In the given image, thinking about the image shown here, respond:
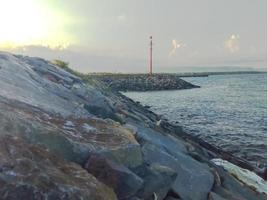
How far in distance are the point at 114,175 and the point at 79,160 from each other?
63cm

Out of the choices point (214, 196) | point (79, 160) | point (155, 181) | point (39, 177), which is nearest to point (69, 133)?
point (79, 160)

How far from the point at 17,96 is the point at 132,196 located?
3.48 meters

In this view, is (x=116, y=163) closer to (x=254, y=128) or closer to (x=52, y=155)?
(x=52, y=155)

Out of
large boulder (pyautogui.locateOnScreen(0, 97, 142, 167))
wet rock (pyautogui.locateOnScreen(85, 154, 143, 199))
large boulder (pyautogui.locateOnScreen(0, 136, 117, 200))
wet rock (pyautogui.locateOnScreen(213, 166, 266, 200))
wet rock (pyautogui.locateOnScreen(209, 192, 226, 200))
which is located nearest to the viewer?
large boulder (pyautogui.locateOnScreen(0, 136, 117, 200))

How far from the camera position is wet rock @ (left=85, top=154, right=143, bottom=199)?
680cm

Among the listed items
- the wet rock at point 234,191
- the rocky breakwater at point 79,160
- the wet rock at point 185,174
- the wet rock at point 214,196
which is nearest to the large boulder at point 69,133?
the rocky breakwater at point 79,160

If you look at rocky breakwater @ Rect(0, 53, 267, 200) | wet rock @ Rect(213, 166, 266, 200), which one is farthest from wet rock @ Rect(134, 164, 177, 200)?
wet rock @ Rect(213, 166, 266, 200)

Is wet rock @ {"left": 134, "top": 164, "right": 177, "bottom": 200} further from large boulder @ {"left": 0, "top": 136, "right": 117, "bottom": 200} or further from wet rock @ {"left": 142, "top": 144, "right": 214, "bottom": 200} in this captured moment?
→ large boulder @ {"left": 0, "top": 136, "right": 117, "bottom": 200}

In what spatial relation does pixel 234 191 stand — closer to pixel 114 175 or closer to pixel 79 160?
pixel 114 175

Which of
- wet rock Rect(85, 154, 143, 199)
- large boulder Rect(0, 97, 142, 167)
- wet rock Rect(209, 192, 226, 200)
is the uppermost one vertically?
large boulder Rect(0, 97, 142, 167)

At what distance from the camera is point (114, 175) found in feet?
22.4

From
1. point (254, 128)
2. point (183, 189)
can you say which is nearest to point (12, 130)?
point (183, 189)

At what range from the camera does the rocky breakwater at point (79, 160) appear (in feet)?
19.1

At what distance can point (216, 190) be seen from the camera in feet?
32.4
